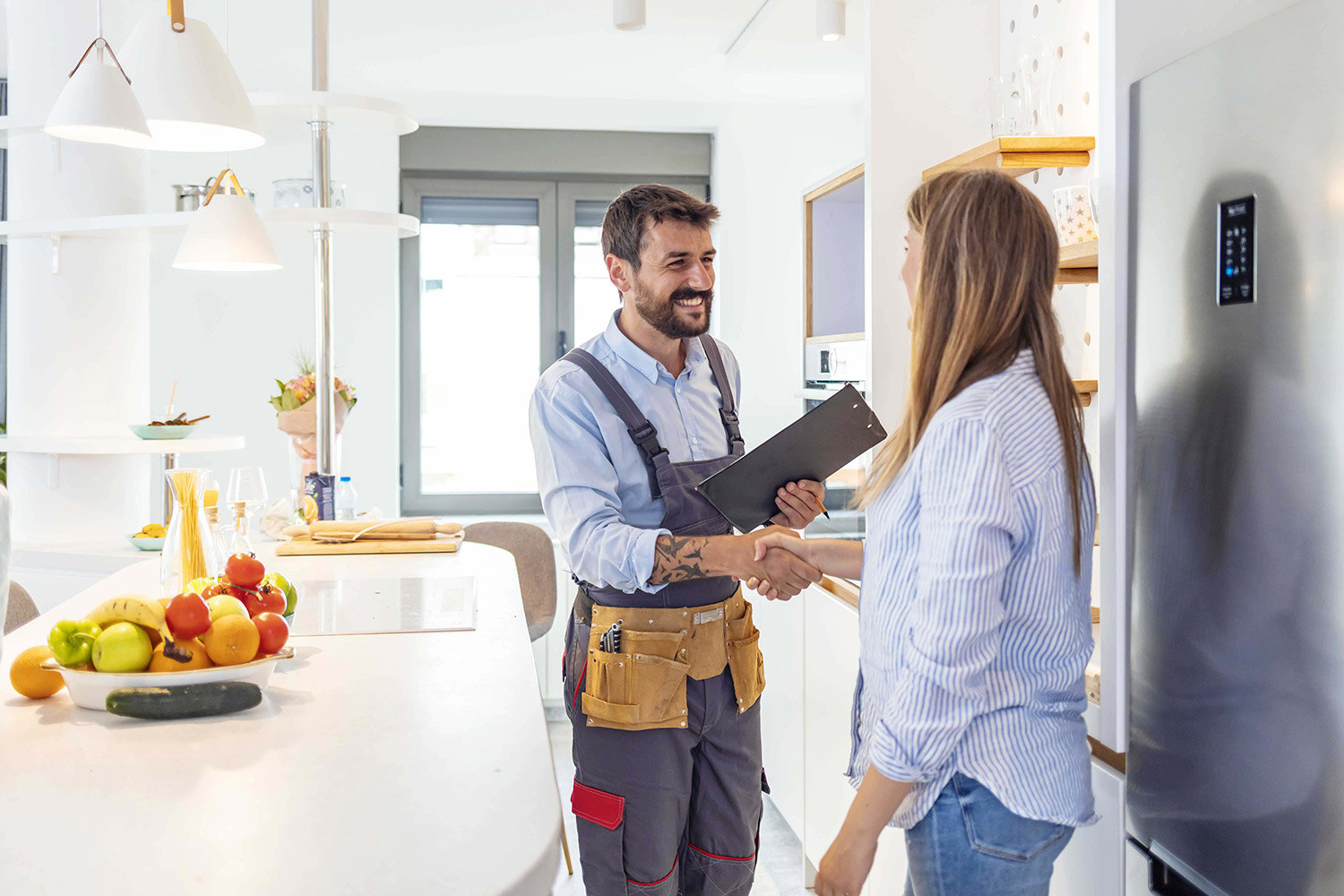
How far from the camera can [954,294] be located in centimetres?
119

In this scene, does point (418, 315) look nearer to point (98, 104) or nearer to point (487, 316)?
point (487, 316)

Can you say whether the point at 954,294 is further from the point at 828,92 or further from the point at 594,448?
the point at 828,92

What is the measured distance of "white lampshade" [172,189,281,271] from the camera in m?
2.68

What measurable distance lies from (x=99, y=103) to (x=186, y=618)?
3.12 feet

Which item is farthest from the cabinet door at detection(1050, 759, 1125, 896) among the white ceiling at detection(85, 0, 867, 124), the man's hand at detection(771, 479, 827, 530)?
the white ceiling at detection(85, 0, 867, 124)

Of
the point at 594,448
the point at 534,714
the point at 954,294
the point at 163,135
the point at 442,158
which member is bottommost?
the point at 534,714

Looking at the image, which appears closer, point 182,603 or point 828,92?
point 182,603

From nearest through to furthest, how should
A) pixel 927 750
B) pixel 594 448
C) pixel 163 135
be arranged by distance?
1. pixel 927 750
2. pixel 594 448
3. pixel 163 135

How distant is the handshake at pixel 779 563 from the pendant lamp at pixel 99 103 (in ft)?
4.13

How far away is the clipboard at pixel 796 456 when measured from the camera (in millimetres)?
1755

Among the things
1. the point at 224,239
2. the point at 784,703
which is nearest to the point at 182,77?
the point at 224,239

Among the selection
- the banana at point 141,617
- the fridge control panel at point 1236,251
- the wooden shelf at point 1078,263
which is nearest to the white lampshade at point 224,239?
the banana at point 141,617

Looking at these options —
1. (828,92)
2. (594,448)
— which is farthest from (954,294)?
(828,92)

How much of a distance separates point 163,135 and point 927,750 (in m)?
1.80
